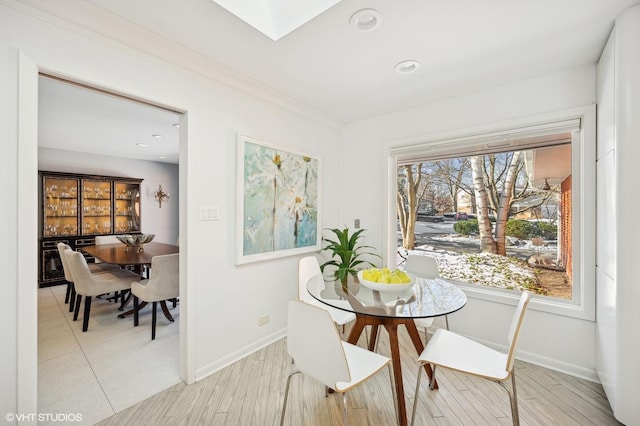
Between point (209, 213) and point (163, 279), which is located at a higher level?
point (209, 213)

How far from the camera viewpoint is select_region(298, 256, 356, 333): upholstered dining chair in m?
2.14

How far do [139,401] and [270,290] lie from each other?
1.21 m

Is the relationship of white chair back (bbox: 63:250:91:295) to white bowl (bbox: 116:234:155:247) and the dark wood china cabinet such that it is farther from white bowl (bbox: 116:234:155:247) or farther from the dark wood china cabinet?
Answer: the dark wood china cabinet

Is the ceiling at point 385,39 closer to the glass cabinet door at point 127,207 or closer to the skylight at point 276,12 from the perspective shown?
the skylight at point 276,12

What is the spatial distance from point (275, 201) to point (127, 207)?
445 centimetres

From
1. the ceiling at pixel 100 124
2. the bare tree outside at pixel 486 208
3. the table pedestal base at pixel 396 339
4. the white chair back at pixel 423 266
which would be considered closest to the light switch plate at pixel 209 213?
the ceiling at pixel 100 124

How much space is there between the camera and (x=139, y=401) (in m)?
1.83

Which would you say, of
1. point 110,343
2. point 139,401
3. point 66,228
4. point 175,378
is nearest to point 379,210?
point 175,378

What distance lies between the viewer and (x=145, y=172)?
580 cm

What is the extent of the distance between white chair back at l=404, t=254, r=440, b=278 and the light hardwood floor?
77 cm

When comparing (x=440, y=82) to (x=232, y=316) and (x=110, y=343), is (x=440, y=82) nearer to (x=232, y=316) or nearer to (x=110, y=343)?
(x=232, y=316)

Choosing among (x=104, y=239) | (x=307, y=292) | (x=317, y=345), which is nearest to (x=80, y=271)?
(x=104, y=239)

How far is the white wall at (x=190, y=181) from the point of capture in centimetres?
133

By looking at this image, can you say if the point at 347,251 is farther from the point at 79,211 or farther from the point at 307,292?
the point at 79,211
